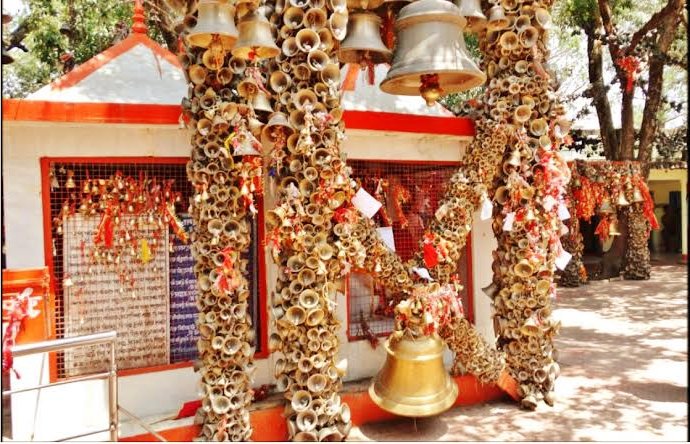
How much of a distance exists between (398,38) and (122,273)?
3.39 meters

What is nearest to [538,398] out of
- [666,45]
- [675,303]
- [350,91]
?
[350,91]

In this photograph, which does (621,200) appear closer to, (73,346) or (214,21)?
(214,21)

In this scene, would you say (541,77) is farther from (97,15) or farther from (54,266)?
(97,15)

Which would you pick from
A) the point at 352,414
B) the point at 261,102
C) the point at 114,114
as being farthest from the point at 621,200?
the point at 114,114

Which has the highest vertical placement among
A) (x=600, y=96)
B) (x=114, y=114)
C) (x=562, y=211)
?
(x=600, y=96)

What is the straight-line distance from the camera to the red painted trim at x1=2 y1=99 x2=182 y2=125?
441cm

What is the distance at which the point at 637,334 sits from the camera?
938cm

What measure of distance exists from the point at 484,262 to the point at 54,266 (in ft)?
16.0

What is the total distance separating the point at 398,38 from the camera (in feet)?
13.8

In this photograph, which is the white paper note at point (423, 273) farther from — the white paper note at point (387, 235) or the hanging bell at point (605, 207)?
the hanging bell at point (605, 207)

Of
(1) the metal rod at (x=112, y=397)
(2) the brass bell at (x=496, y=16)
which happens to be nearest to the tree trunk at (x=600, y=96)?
(2) the brass bell at (x=496, y=16)

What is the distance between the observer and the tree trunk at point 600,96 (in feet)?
47.6

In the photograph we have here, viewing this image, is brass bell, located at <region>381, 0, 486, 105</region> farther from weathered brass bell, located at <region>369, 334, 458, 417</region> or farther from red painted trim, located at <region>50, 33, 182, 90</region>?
red painted trim, located at <region>50, 33, 182, 90</region>

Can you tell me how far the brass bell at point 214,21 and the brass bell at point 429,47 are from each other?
49.8 inches
